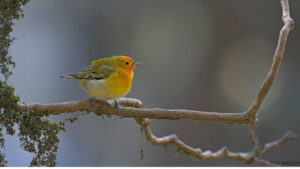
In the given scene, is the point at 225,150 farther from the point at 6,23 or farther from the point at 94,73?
the point at 6,23

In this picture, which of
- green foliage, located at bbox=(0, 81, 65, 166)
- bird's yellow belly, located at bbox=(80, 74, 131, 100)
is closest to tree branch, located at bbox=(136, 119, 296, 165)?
bird's yellow belly, located at bbox=(80, 74, 131, 100)

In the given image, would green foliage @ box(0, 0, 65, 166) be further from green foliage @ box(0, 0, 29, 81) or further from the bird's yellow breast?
the bird's yellow breast

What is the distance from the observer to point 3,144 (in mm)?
1001

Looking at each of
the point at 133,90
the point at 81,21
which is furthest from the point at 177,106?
the point at 81,21

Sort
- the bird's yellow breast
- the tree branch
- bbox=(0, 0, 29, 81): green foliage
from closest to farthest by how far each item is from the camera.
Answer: bbox=(0, 0, 29, 81): green foliage → the tree branch → the bird's yellow breast

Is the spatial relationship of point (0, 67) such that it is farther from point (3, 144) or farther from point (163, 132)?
point (163, 132)

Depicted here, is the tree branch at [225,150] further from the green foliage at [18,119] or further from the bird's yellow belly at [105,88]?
the green foliage at [18,119]

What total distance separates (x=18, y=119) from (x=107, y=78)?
0.46m

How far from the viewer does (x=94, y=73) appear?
55.3 inches

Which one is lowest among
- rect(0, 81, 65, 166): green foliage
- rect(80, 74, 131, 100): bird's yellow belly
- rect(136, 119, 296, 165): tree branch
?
rect(136, 119, 296, 165): tree branch

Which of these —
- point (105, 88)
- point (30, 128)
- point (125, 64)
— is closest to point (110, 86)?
point (105, 88)

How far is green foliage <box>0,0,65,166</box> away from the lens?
1001mm

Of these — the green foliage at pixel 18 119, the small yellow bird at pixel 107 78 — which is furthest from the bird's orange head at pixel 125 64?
the green foliage at pixel 18 119

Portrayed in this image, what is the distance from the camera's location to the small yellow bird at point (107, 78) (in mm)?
1333
